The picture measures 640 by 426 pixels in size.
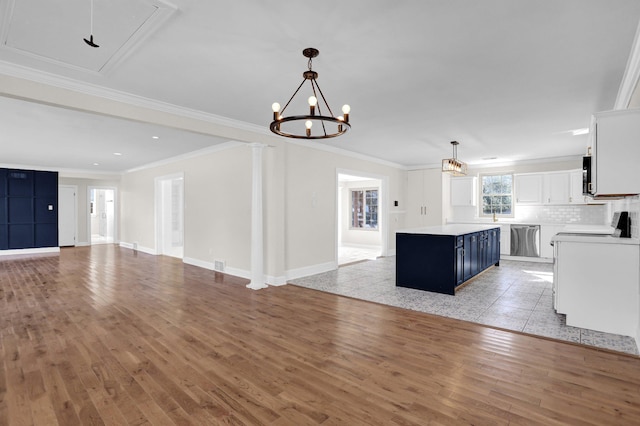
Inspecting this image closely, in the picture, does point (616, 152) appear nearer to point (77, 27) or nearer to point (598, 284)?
point (598, 284)

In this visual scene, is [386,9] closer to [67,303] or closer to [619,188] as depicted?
[619,188]

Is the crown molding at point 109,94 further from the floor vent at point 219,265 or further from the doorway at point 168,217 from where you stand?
the doorway at point 168,217

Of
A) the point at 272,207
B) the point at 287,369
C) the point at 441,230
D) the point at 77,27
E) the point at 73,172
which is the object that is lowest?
the point at 287,369

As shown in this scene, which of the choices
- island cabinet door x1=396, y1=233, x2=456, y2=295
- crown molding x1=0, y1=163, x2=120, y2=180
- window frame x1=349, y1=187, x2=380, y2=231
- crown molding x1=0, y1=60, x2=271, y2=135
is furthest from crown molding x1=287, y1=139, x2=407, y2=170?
crown molding x1=0, y1=163, x2=120, y2=180

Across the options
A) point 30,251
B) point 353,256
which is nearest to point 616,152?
point 353,256

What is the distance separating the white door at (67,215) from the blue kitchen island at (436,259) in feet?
36.9

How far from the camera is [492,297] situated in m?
4.55

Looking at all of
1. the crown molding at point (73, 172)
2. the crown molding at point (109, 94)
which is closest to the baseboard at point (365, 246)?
the crown molding at point (109, 94)

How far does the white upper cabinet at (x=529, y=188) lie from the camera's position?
780 centimetres

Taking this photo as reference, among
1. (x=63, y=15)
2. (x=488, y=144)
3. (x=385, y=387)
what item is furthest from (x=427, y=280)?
(x=63, y=15)

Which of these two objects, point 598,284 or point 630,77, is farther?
point 598,284

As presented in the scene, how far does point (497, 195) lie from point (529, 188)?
83cm

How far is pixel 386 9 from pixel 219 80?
6.09 feet

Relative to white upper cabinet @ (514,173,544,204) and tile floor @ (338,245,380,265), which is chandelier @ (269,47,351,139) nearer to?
tile floor @ (338,245,380,265)
